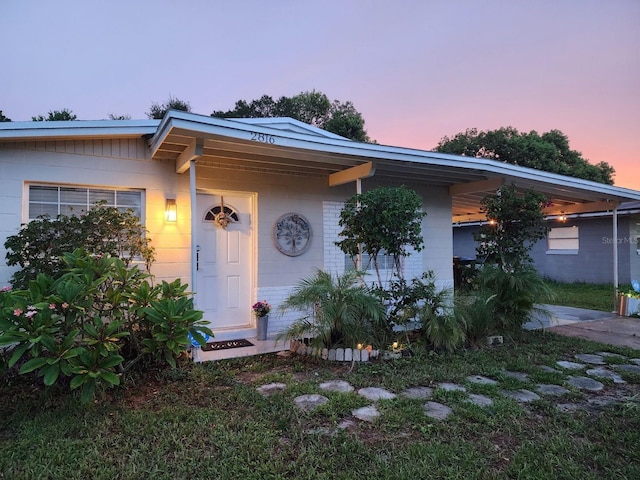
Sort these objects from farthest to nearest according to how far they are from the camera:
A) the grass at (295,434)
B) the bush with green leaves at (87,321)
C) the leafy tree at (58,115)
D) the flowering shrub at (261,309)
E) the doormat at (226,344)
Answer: the leafy tree at (58,115) < the flowering shrub at (261,309) < the doormat at (226,344) < the bush with green leaves at (87,321) < the grass at (295,434)

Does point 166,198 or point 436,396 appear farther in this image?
point 166,198

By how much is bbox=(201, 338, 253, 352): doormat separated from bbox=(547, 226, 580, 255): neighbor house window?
13.1 meters

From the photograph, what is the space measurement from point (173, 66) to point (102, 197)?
9452mm

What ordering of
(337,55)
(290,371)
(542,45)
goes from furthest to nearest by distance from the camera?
(337,55)
(542,45)
(290,371)

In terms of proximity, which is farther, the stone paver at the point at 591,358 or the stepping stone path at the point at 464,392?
the stone paver at the point at 591,358

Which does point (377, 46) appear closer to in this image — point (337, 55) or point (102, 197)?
point (337, 55)

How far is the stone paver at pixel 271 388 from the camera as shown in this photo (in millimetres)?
3502

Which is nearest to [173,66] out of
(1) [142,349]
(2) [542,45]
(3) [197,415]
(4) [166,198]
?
(4) [166,198]

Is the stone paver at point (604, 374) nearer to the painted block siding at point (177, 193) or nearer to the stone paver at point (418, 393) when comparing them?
the stone paver at point (418, 393)

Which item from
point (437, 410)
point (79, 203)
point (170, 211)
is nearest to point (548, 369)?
point (437, 410)

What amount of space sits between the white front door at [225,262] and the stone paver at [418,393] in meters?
2.90

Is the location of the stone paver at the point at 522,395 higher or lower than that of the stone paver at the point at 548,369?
higher

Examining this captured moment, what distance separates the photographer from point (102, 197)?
4.83 metres

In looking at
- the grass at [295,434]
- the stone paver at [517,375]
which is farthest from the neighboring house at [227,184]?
the stone paver at [517,375]
